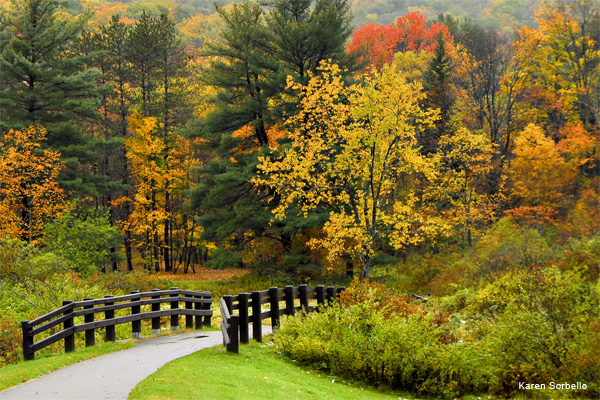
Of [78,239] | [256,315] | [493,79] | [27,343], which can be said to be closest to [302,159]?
[256,315]

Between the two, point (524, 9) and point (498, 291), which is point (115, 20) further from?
point (524, 9)

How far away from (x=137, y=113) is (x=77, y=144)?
6.22 m

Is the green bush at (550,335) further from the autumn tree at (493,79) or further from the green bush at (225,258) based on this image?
the autumn tree at (493,79)

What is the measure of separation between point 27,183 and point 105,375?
23777 millimetres

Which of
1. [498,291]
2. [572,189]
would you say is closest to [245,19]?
[572,189]

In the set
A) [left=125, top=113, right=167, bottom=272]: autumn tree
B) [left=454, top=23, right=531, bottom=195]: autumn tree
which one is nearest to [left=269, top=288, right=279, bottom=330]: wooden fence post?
[left=125, top=113, right=167, bottom=272]: autumn tree

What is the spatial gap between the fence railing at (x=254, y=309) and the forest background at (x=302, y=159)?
14.4ft

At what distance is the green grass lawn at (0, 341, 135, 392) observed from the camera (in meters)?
9.36

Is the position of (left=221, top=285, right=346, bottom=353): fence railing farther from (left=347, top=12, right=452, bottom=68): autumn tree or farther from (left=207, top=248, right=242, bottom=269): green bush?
(left=347, top=12, right=452, bottom=68): autumn tree

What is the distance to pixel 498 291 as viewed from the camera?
50.5ft

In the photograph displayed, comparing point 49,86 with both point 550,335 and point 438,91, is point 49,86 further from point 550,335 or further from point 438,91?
point 550,335

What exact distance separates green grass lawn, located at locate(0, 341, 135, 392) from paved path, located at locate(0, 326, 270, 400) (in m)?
0.23

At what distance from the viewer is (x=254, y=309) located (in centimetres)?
1320

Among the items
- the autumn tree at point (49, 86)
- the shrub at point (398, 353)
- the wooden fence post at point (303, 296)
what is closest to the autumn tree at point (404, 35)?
the autumn tree at point (49, 86)
